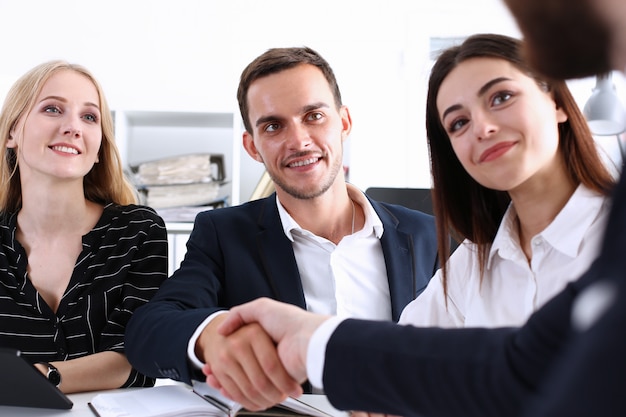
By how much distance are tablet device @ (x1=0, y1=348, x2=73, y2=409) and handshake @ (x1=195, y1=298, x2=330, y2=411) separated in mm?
304

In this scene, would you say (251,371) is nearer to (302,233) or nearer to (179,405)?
(179,405)

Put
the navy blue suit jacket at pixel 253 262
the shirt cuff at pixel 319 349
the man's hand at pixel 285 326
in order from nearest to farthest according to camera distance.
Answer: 1. the shirt cuff at pixel 319 349
2. the man's hand at pixel 285 326
3. the navy blue suit jacket at pixel 253 262

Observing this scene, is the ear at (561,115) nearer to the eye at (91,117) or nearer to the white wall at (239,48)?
the eye at (91,117)

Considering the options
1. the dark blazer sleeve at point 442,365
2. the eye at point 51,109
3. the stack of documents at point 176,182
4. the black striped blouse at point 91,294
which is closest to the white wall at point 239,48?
the stack of documents at point 176,182

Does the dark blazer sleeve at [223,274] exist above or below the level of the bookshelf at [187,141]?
below

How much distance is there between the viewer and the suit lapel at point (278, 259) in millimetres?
1817

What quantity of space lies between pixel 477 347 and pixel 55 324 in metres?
1.42

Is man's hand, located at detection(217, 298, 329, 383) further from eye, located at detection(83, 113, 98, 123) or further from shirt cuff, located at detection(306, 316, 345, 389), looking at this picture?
eye, located at detection(83, 113, 98, 123)

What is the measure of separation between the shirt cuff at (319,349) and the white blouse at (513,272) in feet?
1.77

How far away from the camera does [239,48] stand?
358 centimetres

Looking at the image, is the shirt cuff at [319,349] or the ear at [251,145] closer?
the shirt cuff at [319,349]

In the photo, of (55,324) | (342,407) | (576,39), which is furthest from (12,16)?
(576,39)

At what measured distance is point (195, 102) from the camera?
3.51 meters

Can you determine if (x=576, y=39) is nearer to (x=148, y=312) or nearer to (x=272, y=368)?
(x=272, y=368)
